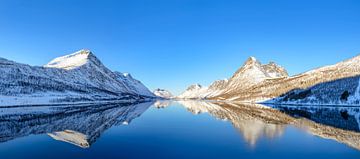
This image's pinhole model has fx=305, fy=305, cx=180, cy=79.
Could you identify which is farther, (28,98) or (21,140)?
(28,98)

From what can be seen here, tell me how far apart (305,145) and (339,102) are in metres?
173

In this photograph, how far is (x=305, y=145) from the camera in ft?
135

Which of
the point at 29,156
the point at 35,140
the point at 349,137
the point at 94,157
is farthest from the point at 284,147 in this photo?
the point at 35,140

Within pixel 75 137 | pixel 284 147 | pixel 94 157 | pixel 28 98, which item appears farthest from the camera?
pixel 28 98

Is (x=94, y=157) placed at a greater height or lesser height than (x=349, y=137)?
lesser

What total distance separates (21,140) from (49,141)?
4.66 meters

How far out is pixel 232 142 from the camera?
1698 inches

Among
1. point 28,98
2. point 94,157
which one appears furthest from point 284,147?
point 28,98

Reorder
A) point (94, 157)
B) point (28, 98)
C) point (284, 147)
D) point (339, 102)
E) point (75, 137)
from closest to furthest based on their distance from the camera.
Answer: point (94, 157) → point (284, 147) → point (75, 137) → point (28, 98) → point (339, 102)

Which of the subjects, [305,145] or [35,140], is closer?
[305,145]

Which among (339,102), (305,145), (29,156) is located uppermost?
(339,102)

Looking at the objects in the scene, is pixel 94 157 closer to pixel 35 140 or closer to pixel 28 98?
pixel 35 140

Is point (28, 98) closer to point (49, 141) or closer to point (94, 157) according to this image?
point (49, 141)

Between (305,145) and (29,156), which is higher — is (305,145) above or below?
above
